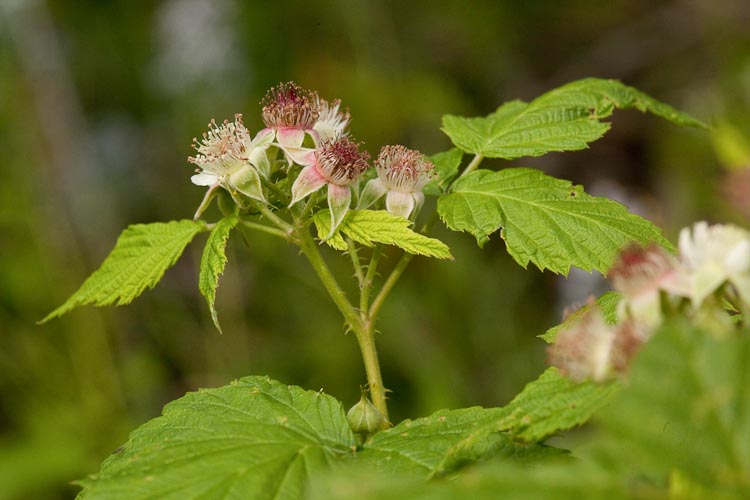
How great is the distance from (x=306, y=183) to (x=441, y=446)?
53cm

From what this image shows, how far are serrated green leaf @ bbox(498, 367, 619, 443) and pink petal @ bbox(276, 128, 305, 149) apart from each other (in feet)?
2.24

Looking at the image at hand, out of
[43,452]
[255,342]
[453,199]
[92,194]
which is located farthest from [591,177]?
[453,199]

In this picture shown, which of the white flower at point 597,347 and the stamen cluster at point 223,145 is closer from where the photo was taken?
the white flower at point 597,347

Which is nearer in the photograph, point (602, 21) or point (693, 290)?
point (693, 290)

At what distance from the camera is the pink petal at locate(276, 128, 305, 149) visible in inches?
61.4

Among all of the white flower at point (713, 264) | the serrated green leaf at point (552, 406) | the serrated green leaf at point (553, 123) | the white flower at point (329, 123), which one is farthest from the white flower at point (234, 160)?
the white flower at point (713, 264)

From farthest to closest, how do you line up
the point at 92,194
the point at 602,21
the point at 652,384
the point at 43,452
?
1. the point at 602,21
2. the point at 92,194
3. the point at 43,452
4. the point at 652,384

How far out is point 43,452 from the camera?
438 cm

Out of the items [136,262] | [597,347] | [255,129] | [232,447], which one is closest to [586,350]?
[597,347]

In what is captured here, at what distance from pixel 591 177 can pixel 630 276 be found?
5822 millimetres

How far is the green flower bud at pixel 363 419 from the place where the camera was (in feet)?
4.51

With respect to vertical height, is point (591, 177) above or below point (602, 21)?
below

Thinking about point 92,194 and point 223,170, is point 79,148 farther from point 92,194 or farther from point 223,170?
point 223,170

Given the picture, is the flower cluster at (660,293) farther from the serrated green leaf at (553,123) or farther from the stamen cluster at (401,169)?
the serrated green leaf at (553,123)
